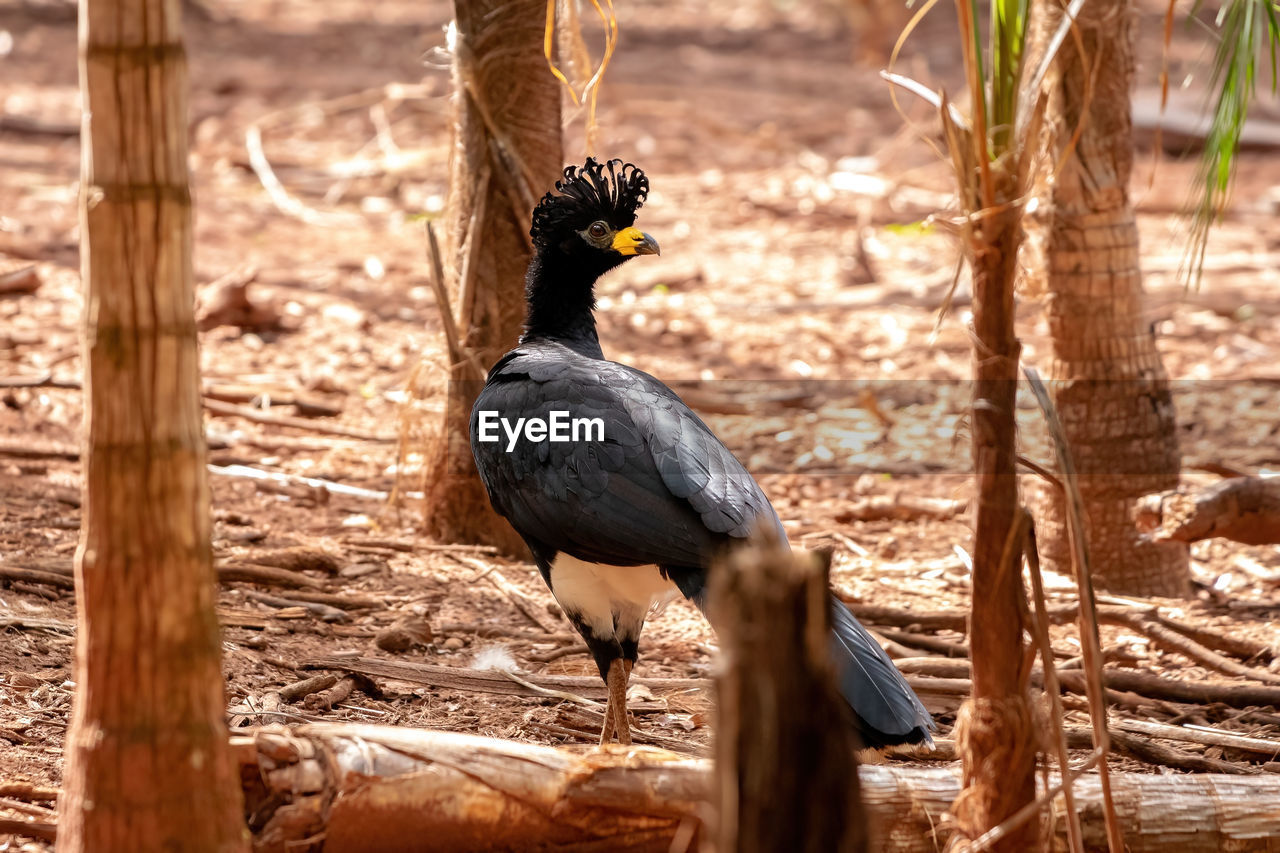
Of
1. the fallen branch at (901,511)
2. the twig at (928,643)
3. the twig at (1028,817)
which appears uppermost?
the fallen branch at (901,511)

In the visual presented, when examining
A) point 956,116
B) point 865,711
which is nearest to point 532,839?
point 865,711

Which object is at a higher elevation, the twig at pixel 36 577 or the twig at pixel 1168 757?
the twig at pixel 36 577

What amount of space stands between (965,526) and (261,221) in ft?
24.3

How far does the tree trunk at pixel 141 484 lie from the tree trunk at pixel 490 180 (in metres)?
3.40

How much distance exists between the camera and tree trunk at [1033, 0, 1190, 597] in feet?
18.3

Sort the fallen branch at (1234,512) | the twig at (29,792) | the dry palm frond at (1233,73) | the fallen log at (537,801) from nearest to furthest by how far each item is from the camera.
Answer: the fallen log at (537,801), the twig at (29,792), the dry palm frond at (1233,73), the fallen branch at (1234,512)

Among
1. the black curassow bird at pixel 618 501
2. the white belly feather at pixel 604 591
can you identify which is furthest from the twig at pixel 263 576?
the white belly feather at pixel 604 591

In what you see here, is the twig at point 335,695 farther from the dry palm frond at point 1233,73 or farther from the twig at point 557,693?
the dry palm frond at point 1233,73

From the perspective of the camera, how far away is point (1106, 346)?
5785 millimetres

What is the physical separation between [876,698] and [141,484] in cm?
207

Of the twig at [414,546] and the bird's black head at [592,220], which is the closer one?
the bird's black head at [592,220]

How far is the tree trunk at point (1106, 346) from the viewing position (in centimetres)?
558

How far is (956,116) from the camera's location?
2.69m

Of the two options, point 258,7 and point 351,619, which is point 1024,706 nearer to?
point 351,619
